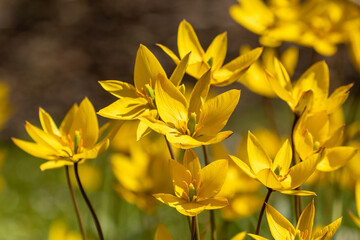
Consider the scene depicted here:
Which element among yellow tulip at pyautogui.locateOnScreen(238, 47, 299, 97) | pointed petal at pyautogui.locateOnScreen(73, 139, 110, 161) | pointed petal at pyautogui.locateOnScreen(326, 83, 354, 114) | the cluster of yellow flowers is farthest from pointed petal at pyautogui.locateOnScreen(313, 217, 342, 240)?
yellow tulip at pyautogui.locateOnScreen(238, 47, 299, 97)

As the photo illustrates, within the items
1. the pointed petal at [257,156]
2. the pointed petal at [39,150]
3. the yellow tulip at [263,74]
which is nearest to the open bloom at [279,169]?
the pointed petal at [257,156]

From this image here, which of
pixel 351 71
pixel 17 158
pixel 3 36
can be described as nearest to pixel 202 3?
pixel 351 71

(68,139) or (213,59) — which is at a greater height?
(213,59)

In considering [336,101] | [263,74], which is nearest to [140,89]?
[336,101]

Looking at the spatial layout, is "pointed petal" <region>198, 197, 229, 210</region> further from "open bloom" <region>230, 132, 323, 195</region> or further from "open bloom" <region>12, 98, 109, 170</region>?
"open bloom" <region>12, 98, 109, 170</region>

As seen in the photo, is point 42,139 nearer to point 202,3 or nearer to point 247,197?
point 247,197

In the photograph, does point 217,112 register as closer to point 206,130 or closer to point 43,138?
point 206,130

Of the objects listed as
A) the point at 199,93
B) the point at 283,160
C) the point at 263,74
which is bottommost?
the point at 263,74
